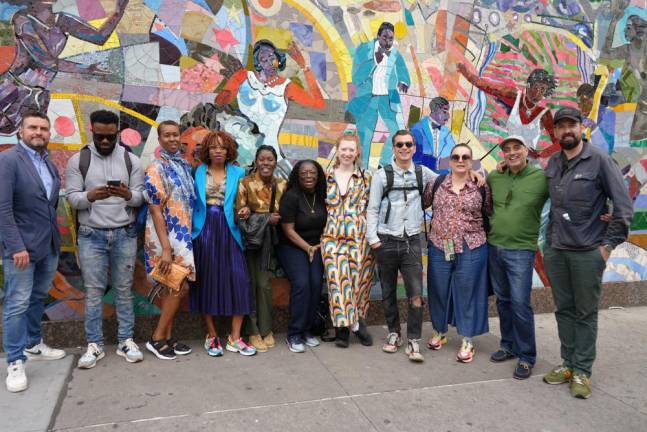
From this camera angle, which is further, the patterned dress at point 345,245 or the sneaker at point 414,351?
the patterned dress at point 345,245

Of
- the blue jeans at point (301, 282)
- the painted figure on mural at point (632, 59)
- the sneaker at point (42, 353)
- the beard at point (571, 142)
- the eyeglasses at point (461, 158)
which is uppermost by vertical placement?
the painted figure on mural at point (632, 59)

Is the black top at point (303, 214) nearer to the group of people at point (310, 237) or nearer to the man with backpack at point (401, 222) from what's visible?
the group of people at point (310, 237)

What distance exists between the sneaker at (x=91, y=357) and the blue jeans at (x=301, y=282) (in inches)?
65.4

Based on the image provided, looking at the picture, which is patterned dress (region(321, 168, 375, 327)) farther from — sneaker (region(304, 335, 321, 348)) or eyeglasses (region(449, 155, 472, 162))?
eyeglasses (region(449, 155, 472, 162))

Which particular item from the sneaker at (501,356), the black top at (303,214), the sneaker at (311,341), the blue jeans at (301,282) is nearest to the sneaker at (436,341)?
the sneaker at (501,356)

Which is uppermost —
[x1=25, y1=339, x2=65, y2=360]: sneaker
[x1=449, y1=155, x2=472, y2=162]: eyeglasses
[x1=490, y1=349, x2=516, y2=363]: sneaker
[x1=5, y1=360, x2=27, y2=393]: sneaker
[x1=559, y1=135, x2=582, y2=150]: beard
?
[x1=559, y1=135, x2=582, y2=150]: beard

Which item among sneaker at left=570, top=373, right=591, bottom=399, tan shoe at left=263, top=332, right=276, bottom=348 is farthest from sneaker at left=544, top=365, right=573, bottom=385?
tan shoe at left=263, top=332, right=276, bottom=348

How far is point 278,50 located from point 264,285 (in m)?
2.44

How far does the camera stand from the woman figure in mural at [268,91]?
4.77 m

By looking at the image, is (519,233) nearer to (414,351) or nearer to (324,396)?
(414,351)

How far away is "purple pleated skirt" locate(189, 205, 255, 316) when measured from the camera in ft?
13.6

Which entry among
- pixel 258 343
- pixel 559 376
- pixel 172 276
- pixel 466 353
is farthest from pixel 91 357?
pixel 559 376

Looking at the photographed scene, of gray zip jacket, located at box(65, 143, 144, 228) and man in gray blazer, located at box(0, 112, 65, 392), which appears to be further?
gray zip jacket, located at box(65, 143, 144, 228)

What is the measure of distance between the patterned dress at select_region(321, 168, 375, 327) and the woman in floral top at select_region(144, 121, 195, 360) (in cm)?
124
